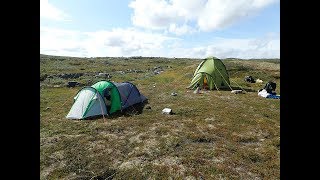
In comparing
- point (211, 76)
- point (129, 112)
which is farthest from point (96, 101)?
point (211, 76)

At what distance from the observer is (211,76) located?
111ft

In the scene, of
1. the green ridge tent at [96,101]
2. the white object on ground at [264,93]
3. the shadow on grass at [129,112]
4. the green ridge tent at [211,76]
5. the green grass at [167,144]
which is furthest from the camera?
the green ridge tent at [211,76]

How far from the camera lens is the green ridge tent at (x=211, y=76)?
3388 centimetres

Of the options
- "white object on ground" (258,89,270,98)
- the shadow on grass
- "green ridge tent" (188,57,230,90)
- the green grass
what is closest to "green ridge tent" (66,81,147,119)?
the shadow on grass

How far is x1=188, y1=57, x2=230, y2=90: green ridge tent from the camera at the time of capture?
3388 centimetres

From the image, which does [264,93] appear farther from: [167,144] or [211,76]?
[167,144]

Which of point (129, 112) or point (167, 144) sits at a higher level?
point (129, 112)

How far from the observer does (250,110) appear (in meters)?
23.0

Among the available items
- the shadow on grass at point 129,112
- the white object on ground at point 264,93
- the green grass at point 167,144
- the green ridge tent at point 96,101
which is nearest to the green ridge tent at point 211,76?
the white object on ground at point 264,93

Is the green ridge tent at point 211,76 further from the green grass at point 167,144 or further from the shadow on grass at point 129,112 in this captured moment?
the shadow on grass at point 129,112
